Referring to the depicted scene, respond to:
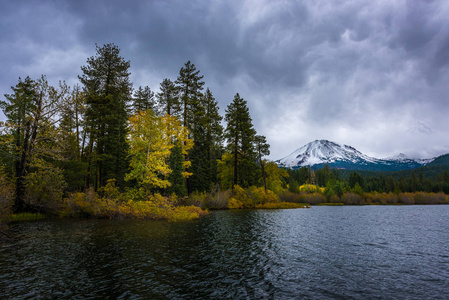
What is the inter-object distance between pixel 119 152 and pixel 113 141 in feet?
8.50

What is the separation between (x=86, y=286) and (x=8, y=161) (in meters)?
33.1

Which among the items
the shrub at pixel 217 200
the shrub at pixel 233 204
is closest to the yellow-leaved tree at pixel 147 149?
the shrub at pixel 217 200

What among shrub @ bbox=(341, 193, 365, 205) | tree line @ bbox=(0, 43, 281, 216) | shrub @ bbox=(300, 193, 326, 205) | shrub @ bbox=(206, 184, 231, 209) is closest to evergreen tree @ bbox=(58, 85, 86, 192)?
tree line @ bbox=(0, 43, 281, 216)

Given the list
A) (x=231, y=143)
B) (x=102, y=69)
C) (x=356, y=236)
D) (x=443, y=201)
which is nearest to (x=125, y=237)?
(x=356, y=236)

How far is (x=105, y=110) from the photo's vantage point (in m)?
30.8

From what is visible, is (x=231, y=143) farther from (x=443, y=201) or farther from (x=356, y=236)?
(x=443, y=201)

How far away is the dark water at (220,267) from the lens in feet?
25.6

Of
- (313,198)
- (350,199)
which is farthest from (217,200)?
(350,199)

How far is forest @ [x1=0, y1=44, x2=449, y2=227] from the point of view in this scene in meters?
22.8

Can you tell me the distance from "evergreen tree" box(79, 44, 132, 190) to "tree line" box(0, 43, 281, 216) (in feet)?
0.42

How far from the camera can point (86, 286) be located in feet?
26.5

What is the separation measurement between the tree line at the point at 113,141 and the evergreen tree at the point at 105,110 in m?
0.13

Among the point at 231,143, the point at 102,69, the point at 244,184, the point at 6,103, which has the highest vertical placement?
the point at 102,69

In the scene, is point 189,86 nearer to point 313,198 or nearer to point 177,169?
point 177,169
